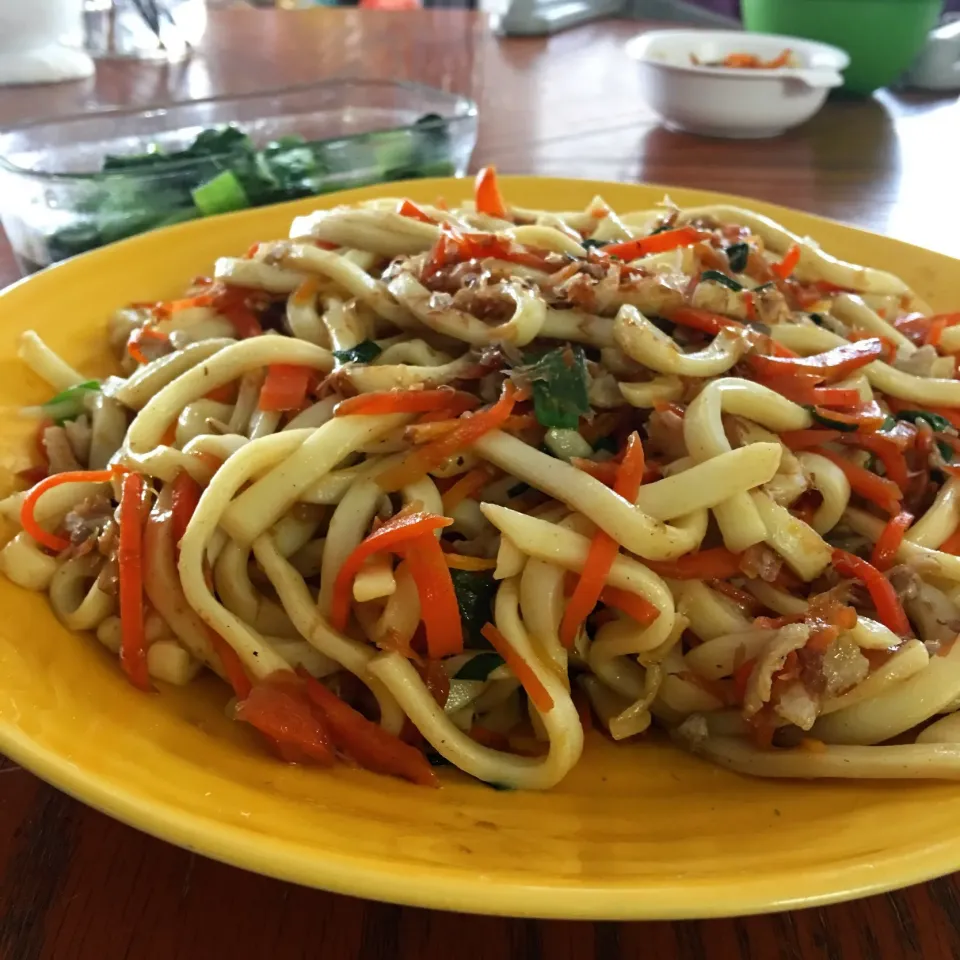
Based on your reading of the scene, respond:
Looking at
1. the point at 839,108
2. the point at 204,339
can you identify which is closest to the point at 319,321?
the point at 204,339

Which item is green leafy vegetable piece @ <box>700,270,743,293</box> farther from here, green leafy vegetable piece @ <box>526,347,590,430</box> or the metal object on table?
the metal object on table

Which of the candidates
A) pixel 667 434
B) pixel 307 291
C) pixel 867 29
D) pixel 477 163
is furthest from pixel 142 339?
pixel 867 29

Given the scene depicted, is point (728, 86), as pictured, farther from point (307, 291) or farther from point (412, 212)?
point (307, 291)

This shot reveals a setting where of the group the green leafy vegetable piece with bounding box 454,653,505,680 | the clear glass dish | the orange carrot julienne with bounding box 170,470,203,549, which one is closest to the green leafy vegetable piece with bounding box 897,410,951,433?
the green leafy vegetable piece with bounding box 454,653,505,680

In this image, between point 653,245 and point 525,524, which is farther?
point 653,245

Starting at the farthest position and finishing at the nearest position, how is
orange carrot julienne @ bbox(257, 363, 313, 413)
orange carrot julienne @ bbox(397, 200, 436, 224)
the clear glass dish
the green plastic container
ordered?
the green plastic container → the clear glass dish → orange carrot julienne @ bbox(397, 200, 436, 224) → orange carrot julienne @ bbox(257, 363, 313, 413)

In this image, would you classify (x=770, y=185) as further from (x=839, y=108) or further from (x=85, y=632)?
(x=85, y=632)
